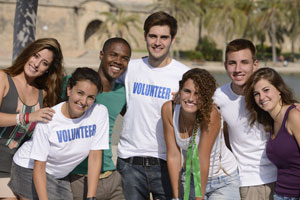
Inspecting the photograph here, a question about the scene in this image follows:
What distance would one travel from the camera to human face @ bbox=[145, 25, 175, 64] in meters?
3.74

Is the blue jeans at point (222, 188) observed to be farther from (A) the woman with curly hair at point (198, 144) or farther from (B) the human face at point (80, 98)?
(B) the human face at point (80, 98)

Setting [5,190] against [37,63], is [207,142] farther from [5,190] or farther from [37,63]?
[5,190]

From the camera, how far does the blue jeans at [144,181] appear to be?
12.1 feet

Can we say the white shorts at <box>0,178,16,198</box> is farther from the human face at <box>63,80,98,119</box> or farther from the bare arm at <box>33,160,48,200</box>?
the human face at <box>63,80,98,119</box>

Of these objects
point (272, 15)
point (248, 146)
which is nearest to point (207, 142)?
point (248, 146)

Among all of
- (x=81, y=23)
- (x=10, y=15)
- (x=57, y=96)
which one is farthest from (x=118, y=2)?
(x=57, y=96)

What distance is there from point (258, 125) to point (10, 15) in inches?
1689

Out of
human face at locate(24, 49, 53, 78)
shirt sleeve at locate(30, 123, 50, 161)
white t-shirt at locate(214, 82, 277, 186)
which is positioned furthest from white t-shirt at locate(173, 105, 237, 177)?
human face at locate(24, 49, 53, 78)

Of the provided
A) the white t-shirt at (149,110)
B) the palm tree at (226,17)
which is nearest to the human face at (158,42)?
the white t-shirt at (149,110)

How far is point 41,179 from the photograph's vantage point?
327 centimetres

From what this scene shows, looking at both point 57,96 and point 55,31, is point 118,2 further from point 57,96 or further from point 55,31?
point 57,96

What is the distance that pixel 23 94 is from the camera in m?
3.65

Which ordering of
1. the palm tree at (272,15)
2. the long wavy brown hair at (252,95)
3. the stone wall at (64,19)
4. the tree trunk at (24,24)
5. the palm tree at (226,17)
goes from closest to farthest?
1. the long wavy brown hair at (252,95)
2. the tree trunk at (24,24)
3. the palm tree at (226,17)
4. the palm tree at (272,15)
5. the stone wall at (64,19)

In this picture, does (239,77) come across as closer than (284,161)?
No
